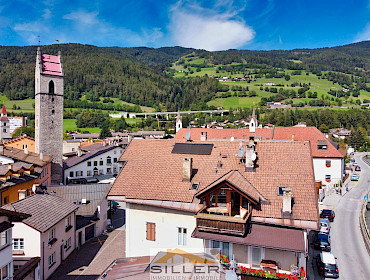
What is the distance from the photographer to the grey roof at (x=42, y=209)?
23219 millimetres

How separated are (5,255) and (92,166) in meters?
50.3

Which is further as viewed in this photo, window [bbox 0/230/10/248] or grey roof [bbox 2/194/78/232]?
grey roof [bbox 2/194/78/232]

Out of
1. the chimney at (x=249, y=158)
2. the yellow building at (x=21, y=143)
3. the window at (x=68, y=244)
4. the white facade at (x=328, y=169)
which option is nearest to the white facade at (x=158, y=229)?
the chimney at (x=249, y=158)

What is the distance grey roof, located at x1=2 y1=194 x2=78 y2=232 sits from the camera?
23219 mm

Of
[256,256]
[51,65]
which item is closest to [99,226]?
[256,256]

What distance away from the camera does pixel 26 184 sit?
125 ft

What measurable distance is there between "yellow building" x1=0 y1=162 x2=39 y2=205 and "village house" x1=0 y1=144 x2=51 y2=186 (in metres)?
3.36

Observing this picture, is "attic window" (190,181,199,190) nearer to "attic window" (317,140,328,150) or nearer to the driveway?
the driveway

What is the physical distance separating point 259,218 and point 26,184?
31.3 meters

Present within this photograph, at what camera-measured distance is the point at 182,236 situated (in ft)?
64.5

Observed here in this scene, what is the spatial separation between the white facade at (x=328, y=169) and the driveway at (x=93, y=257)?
3313 cm

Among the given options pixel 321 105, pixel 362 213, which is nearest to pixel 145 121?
pixel 321 105

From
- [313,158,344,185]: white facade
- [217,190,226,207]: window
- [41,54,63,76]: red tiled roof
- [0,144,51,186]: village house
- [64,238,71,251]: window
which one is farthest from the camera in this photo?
[41,54,63,76]: red tiled roof

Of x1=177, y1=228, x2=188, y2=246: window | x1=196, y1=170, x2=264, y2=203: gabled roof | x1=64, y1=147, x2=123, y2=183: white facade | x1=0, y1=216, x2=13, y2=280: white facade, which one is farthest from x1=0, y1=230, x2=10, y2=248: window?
x1=64, y1=147, x2=123, y2=183: white facade
